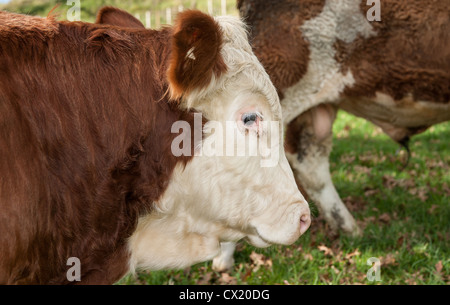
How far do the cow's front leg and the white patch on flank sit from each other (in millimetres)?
440

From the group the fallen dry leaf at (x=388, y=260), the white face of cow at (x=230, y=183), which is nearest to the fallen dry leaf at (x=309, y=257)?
the fallen dry leaf at (x=388, y=260)

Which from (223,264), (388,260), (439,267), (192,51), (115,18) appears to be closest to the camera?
(192,51)

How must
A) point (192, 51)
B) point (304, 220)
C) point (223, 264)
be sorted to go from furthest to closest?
point (223, 264) → point (304, 220) → point (192, 51)

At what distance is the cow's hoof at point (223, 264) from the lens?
4.12 meters

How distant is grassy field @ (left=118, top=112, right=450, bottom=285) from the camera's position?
12.9ft

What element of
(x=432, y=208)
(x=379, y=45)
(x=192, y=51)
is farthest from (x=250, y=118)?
(x=432, y=208)

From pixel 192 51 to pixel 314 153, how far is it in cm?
311

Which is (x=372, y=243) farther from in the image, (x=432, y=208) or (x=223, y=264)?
(x=223, y=264)

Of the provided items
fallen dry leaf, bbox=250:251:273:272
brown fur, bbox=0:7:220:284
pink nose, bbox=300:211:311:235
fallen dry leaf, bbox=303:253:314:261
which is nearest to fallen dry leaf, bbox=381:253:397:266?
fallen dry leaf, bbox=303:253:314:261

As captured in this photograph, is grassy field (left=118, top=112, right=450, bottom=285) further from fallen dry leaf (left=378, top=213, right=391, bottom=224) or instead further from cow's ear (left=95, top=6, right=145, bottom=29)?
cow's ear (left=95, top=6, right=145, bottom=29)

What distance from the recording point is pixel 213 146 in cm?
228

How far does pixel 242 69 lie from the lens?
2.32 metres
